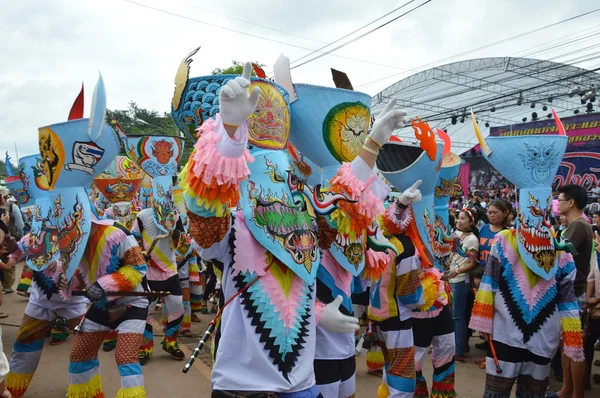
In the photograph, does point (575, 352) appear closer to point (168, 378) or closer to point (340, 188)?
point (340, 188)

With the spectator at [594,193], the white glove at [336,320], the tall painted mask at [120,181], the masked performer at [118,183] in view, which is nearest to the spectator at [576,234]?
the white glove at [336,320]

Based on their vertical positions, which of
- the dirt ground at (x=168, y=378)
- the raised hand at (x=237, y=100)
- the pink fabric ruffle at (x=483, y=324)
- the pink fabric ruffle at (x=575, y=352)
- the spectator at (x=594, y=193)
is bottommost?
the dirt ground at (x=168, y=378)

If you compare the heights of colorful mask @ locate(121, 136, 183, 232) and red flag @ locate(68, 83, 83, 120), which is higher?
red flag @ locate(68, 83, 83, 120)

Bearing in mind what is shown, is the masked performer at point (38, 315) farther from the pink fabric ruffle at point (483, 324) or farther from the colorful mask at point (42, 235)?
the pink fabric ruffle at point (483, 324)

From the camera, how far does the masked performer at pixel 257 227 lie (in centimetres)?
180

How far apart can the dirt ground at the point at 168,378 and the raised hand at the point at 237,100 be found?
3307mm

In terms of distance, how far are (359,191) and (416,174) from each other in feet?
5.46

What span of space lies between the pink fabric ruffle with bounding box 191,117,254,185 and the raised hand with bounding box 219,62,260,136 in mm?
67

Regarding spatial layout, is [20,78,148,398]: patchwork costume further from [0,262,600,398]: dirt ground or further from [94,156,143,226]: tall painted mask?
[94,156,143,226]: tall painted mask

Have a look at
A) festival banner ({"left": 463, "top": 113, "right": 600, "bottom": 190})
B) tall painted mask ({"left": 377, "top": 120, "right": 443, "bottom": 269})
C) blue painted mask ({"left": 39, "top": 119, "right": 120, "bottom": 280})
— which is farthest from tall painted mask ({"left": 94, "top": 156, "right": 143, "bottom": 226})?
festival banner ({"left": 463, "top": 113, "right": 600, "bottom": 190})

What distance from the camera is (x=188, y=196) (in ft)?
6.03

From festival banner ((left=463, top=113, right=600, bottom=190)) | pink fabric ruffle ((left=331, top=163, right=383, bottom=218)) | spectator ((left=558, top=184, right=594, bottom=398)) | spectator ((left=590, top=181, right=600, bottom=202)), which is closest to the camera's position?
pink fabric ruffle ((left=331, top=163, right=383, bottom=218))

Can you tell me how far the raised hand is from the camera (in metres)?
1.72

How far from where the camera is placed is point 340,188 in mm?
2213
